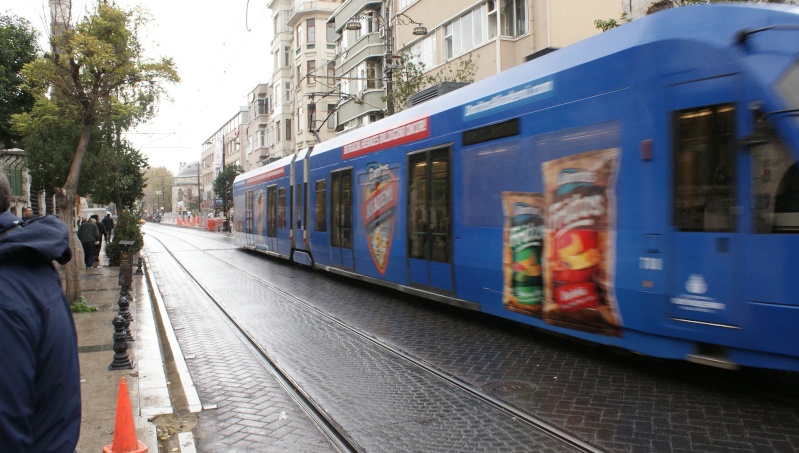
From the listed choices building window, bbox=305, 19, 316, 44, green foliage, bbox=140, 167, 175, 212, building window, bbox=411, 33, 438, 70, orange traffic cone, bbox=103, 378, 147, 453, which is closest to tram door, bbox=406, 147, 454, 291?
orange traffic cone, bbox=103, 378, 147, 453

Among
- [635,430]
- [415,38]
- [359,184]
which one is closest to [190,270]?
[359,184]

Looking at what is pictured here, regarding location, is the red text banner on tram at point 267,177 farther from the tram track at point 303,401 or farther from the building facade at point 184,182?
the building facade at point 184,182

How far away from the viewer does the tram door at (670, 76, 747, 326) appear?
16.5 ft

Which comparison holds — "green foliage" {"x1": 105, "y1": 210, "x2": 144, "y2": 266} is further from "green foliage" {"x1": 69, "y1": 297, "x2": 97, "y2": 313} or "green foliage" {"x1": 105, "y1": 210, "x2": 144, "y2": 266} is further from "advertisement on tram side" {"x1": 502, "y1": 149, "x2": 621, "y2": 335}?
"advertisement on tram side" {"x1": 502, "y1": 149, "x2": 621, "y2": 335}

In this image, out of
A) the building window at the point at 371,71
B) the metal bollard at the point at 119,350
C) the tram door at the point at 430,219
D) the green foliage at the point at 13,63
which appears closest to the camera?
the metal bollard at the point at 119,350

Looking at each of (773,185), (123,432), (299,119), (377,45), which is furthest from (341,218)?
(299,119)

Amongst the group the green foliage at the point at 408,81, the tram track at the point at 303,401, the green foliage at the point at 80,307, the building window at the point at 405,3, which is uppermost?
the building window at the point at 405,3

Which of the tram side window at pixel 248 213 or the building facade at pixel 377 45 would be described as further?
the tram side window at pixel 248 213

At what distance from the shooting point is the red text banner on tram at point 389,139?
10.0m

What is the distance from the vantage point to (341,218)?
44.7 feet

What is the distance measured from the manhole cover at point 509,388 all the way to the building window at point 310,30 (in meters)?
47.2

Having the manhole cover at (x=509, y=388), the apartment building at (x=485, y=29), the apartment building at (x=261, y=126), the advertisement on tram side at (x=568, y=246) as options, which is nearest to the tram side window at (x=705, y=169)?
the advertisement on tram side at (x=568, y=246)

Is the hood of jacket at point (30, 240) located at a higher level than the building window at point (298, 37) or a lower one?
lower

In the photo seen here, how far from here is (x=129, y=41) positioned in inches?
453
